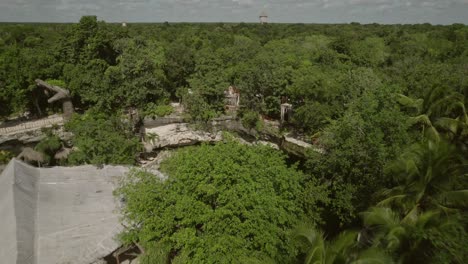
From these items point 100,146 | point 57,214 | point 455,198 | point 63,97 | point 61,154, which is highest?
point 63,97

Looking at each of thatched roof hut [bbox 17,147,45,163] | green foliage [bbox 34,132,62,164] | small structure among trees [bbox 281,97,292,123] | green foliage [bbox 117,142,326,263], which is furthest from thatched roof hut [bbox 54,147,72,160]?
small structure among trees [bbox 281,97,292,123]

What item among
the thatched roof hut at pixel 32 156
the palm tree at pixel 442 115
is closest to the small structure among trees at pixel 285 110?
the palm tree at pixel 442 115

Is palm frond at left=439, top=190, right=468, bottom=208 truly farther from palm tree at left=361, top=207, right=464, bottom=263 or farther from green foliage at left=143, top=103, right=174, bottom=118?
green foliage at left=143, top=103, right=174, bottom=118

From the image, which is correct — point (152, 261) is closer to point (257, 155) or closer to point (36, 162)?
point (257, 155)

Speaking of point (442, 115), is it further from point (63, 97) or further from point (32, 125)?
point (32, 125)

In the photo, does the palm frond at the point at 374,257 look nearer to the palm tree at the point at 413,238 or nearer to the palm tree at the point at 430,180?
the palm tree at the point at 413,238

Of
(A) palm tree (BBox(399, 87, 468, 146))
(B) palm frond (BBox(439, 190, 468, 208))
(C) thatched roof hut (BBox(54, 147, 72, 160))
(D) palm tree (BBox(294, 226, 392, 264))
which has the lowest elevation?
(C) thatched roof hut (BBox(54, 147, 72, 160))

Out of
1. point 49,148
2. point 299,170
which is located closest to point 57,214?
point 49,148
